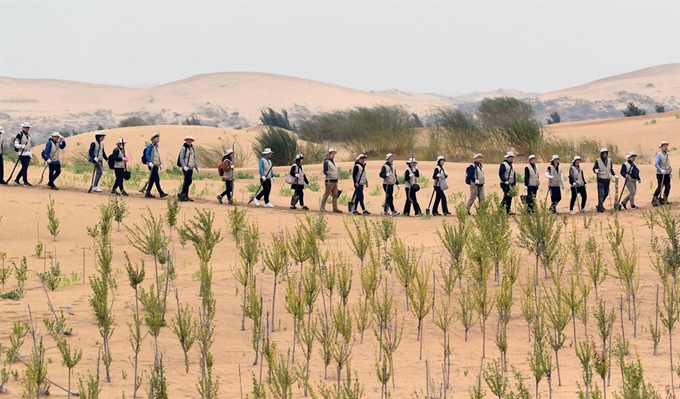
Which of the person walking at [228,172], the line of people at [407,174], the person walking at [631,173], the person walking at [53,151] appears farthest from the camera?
the person walking at [53,151]

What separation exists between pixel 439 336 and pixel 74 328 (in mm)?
3868

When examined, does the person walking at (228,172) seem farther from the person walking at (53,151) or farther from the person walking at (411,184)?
the person walking at (411,184)

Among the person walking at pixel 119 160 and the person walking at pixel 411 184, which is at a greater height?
the person walking at pixel 119 160

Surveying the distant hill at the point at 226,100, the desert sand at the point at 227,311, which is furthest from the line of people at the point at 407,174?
the distant hill at the point at 226,100

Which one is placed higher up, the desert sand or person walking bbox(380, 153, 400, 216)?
person walking bbox(380, 153, 400, 216)

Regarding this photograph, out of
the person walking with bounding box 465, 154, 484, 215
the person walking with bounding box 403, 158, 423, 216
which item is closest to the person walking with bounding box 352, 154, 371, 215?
the person walking with bounding box 403, 158, 423, 216

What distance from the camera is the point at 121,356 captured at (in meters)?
10.2

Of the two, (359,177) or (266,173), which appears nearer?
(359,177)

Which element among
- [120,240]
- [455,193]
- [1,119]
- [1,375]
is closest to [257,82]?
[1,119]

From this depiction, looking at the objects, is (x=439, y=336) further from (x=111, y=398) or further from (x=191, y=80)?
(x=191, y=80)

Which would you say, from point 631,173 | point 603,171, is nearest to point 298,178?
point 603,171

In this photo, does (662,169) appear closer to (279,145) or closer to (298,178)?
(298,178)

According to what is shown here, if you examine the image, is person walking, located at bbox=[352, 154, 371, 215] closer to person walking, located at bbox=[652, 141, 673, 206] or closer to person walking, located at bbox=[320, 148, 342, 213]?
person walking, located at bbox=[320, 148, 342, 213]

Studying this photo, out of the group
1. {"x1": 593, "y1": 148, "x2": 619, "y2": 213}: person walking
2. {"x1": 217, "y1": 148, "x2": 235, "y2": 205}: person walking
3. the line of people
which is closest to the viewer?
the line of people
